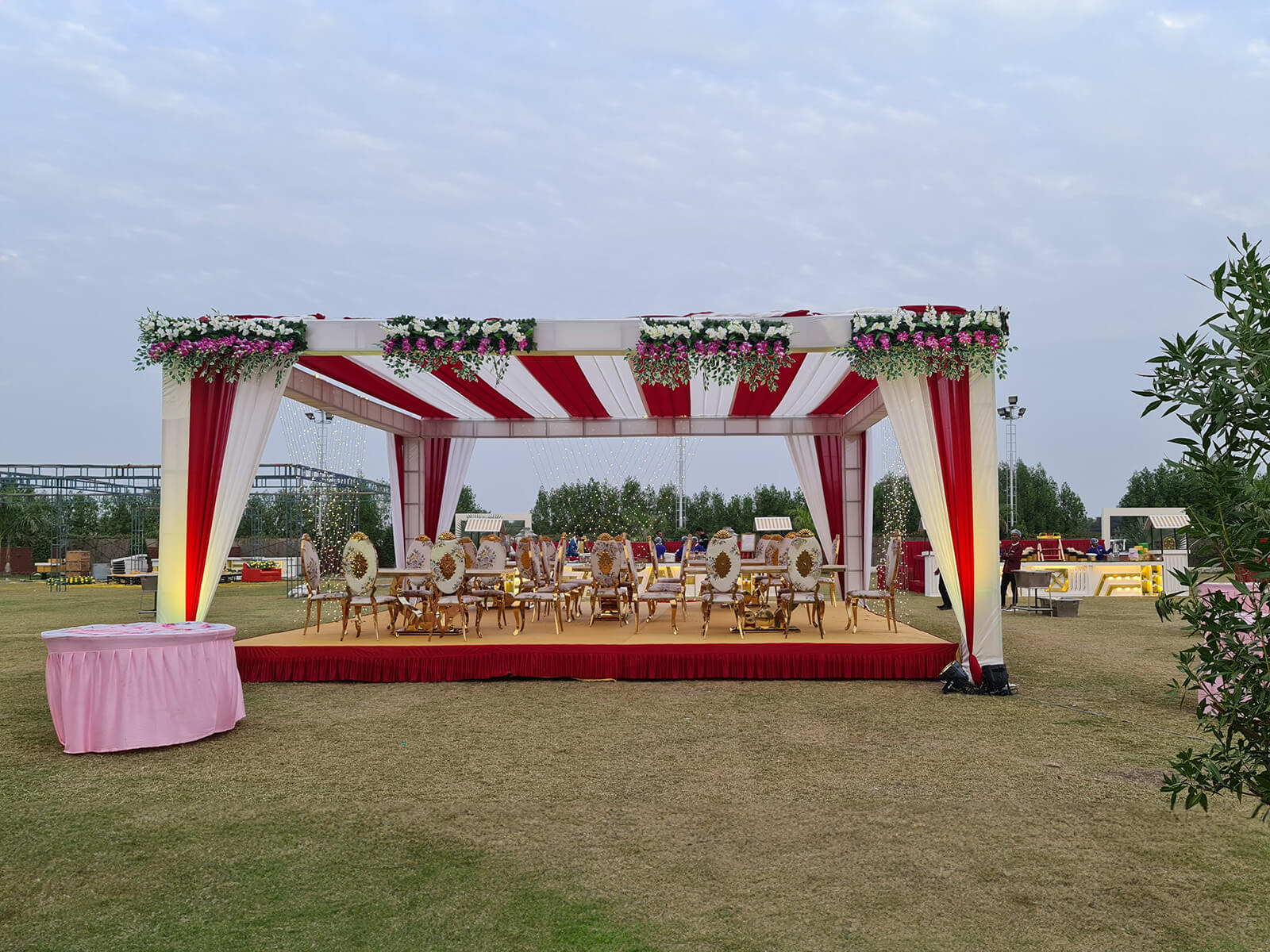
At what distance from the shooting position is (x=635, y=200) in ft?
72.4

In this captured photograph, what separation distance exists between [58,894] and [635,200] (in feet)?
68.8

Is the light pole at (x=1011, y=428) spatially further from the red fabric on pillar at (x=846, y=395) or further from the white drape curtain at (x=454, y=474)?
the white drape curtain at (x=454, y=474)

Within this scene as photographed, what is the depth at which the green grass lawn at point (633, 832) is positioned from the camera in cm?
266

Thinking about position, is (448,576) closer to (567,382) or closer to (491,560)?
(491,560)

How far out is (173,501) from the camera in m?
7.05

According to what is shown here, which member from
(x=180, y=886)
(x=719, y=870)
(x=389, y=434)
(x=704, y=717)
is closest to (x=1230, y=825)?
(x=719, y=870)

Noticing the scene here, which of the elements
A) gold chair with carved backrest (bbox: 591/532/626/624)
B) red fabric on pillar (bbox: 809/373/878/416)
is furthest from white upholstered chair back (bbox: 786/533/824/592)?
red fabric on pillar (bbox: 809/373/878/416)

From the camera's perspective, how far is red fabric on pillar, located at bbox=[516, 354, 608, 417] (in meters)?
8.36

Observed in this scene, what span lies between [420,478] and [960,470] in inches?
311

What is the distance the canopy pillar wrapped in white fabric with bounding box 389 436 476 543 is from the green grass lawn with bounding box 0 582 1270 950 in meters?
6.44

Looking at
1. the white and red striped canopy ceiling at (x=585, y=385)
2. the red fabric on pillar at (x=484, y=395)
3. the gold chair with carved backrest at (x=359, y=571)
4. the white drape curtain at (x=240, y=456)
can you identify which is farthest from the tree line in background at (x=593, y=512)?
the white drape curtain at (x=240, y=456)

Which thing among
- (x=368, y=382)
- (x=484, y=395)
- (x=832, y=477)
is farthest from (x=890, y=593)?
(x=368, y=382)

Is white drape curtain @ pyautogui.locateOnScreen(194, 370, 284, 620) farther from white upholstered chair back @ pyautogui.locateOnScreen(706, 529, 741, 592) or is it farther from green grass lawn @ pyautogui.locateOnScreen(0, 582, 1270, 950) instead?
white upholstered chair back @ pyautogui.locateOnScreen(706, 529, 741, 592)

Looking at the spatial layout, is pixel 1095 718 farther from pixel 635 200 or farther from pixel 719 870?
pixel 635 200
